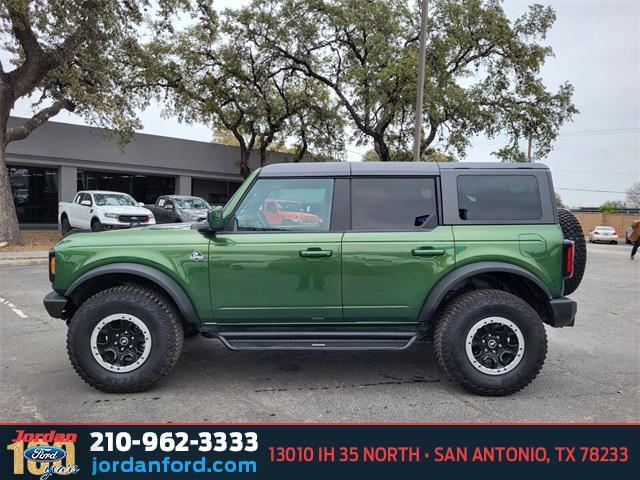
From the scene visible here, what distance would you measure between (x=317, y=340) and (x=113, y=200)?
15095 mm

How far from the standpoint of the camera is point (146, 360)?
3.94m

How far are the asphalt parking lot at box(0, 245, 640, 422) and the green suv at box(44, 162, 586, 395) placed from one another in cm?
26

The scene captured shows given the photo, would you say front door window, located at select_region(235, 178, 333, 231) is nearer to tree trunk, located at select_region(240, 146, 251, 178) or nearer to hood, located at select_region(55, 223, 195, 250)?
hood, located at select_region(55, 223, 195, 250)

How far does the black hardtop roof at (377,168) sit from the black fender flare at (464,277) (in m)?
0.88

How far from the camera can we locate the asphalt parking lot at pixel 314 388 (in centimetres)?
360

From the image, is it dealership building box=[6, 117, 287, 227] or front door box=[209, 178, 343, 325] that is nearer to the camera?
front door box=[209, 178, 343, 325]

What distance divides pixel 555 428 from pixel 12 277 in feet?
35.3

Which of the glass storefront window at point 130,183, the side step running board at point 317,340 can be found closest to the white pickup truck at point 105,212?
the glass storefront window at point 130,183

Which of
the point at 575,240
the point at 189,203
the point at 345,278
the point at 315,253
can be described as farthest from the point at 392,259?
the point at 189,203

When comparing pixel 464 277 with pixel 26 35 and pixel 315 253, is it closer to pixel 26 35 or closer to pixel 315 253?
pixel 315 253

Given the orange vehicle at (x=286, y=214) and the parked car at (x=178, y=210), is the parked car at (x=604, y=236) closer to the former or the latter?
the parked car at (x=178, y=210)

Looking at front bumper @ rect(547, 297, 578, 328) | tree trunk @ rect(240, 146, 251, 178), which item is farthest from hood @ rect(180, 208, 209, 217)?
front bumper @ rect(547, 297, 578, 328)

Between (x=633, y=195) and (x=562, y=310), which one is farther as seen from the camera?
(x=633, y=195)

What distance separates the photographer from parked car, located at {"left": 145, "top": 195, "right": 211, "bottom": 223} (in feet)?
62.1
